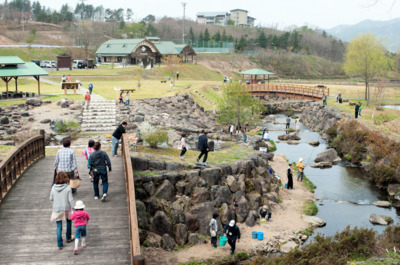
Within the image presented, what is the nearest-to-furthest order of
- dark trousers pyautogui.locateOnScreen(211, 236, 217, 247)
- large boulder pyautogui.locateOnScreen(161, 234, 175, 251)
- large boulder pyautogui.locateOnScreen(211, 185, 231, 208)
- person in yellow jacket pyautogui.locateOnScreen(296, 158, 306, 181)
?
1. large boulder pyautogui.locateOnScreen(161, 234, 175, 251)
2. dark trousers pyautogui.locateOnScreen(211, 236, 217, 247)
3. large boulder pyautogui.locateOnScreen(211, 185, 231, 208)
4. person in yellow jacket pyautogui.locateOnScreen(296, 158, 306, 181)

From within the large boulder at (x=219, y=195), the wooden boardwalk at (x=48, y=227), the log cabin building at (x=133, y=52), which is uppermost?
→ the log cabin building at (x=133, y=52)

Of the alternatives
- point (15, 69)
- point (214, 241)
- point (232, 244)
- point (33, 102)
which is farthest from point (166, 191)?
point (15, 69)

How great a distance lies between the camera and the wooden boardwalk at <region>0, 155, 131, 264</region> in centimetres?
998

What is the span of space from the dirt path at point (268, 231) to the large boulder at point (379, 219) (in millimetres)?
3625

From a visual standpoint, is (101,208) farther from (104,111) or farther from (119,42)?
(119,42)

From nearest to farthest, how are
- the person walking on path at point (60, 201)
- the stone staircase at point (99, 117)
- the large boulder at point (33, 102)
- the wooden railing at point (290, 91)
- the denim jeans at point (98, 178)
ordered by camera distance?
1. the person walking on path at point (60, 201)
2. the denim jeans at point (98, 178)
3. the stone staircase at point (99, 117)
4. the large boulder at point (33, 102)
5. the wooden railing at point (290, 91)

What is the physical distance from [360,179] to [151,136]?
15765 millimetres

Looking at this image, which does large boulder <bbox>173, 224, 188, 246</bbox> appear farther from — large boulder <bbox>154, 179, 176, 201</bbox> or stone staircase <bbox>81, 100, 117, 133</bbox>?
stone staircase <bbox>81, 100, 117, 133</bbox>

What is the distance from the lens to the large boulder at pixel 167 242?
16.5m

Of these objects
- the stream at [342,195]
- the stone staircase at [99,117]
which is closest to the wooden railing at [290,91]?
the stream at [342,195]

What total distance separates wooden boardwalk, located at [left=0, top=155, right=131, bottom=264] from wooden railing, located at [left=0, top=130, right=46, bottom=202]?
0.88 ft

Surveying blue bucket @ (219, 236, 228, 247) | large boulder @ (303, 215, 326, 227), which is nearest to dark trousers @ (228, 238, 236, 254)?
blue bucket @ (219, 236, 228, 247)

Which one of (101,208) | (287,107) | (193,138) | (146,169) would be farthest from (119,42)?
(101,208)

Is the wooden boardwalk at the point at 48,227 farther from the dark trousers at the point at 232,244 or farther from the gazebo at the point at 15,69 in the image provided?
the gazebo at the point at 15,69
